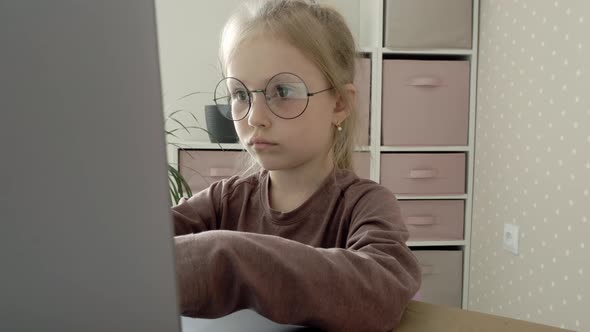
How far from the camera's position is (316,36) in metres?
0.73

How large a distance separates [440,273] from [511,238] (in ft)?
1.33

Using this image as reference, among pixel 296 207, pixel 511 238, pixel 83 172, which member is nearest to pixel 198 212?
pixel 296 207

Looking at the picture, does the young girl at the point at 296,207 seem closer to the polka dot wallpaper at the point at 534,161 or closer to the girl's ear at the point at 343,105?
the girl's ear at the point at 343,105

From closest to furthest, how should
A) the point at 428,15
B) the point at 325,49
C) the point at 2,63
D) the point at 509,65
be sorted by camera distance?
the point at 2,63
the point at 325,49
the point at 509,65
the point at 428,15

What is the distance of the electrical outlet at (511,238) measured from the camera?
5.22 ft

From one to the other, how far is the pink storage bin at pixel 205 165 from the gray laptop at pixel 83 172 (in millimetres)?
1745

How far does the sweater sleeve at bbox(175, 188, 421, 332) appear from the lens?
0.97 feet

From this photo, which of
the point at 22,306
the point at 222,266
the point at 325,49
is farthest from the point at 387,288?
the point at 325,49

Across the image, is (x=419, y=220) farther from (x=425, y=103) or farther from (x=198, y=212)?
(x=198, y=212)

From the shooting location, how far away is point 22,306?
6.0 inches

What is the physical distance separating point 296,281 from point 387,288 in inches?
3.5

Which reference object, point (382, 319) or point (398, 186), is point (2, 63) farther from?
point (398, 186)

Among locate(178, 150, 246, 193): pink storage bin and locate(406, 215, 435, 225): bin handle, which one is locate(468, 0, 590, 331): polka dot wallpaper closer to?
locate(406, 215, 435, 225): bin handle

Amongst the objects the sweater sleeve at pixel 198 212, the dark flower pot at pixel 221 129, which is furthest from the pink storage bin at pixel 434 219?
the sweater sleeve at pixel 198 212
